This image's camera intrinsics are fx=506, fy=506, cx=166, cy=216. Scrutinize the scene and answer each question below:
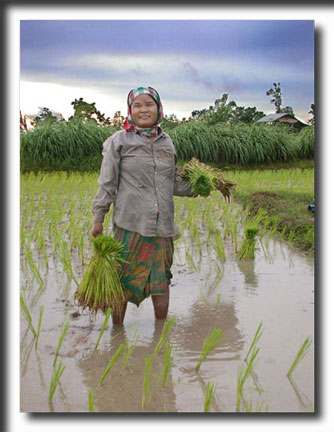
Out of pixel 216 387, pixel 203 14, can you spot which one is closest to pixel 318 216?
pixel 216 387

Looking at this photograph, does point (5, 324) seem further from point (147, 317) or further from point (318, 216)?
point (318, 216)

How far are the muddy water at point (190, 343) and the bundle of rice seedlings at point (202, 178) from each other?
0.72 m

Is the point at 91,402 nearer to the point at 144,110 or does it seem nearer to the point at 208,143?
the point at 144,110

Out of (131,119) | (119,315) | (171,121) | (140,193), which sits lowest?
(119,315)

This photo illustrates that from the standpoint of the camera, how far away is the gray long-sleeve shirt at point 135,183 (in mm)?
2574

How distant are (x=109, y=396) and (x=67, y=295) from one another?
123 cm

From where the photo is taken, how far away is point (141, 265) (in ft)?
8.70

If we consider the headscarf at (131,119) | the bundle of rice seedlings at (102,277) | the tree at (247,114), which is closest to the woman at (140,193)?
the headscarf at (131,119)

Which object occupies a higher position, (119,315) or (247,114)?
(247,114)

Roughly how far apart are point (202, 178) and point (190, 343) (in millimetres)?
885

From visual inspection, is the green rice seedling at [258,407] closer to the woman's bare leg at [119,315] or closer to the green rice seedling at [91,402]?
the green rice seedling at [91,402]

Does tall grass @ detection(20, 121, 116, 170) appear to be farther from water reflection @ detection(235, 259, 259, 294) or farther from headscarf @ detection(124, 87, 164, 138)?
headscarf @ detection(124, 87, 164, 138)

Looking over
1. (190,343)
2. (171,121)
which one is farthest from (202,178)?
(171,121)

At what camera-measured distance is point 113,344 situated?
2580 millimetres
